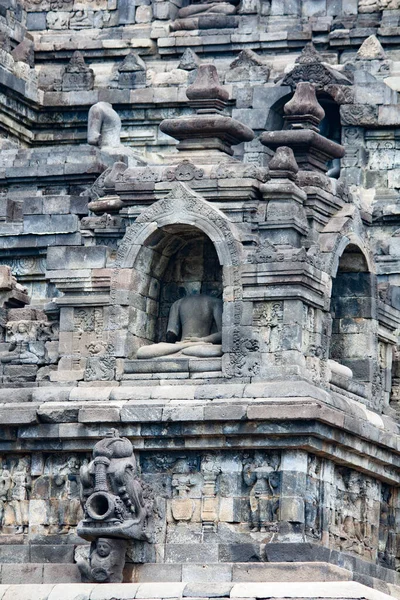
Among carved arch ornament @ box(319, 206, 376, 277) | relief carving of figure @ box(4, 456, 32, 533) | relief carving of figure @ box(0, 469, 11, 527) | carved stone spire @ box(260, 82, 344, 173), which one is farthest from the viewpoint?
carved stone spire @ box(260, 82, 344, 173)

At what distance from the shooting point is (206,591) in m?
42.2

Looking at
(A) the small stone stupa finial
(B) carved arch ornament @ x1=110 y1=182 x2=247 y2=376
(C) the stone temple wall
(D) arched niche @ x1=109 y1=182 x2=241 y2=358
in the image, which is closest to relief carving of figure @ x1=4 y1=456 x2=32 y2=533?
(C) the stone temple wall

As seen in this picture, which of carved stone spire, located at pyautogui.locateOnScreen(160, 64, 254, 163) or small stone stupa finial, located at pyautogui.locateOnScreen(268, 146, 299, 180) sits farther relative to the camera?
carved stone spire, located at pyautogui.locateOnScreen(160, 64, 254, 163)

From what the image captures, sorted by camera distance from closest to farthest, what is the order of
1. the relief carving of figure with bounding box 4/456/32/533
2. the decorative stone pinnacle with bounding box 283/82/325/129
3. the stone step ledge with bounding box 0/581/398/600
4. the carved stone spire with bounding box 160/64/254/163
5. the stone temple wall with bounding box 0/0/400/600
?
the stone step ledge with bounding box 0/581/398/600, the stone temple wall with bounding box 0/0/400/600, the relief carving of figure with bounding box 4/456/32/533, the carved stone spire with bounding box 160/64/254/163, the decorative stone pinnacle with bounding box 283/82/325/129

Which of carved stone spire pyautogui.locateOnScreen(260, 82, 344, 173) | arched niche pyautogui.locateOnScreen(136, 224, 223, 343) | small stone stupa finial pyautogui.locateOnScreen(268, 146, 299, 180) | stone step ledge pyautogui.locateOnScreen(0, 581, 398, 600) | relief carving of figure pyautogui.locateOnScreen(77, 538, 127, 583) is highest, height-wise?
carved stone spire pyautogui.locateOnScreen(260, 82, 344, 173)

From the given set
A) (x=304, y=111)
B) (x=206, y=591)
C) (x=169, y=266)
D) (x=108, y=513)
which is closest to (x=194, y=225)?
(x=169, y=266)

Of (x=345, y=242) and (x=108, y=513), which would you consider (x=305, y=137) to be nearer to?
(x=345, y=242)

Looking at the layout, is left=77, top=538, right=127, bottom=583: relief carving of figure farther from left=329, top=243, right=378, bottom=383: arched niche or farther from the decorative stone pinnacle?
the decorative stone pinnacle

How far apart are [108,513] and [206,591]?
2003mm

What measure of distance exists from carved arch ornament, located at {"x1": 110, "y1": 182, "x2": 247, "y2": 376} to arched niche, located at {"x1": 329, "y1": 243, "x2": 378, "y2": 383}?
307 cm

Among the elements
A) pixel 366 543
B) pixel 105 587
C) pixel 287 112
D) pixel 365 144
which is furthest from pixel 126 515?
pixel 365 144

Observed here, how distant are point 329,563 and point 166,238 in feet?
20.2

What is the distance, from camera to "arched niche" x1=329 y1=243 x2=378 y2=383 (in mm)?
47156

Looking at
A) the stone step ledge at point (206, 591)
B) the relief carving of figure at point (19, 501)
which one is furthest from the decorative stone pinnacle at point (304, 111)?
the stone step ledge at point (206, 591)
